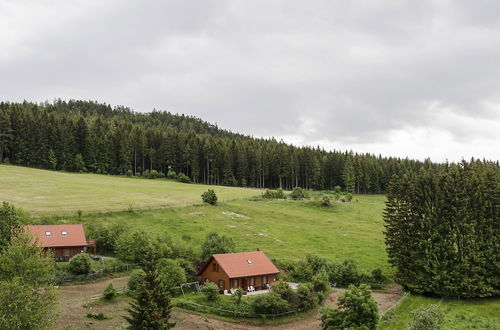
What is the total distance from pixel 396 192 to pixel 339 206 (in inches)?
1849

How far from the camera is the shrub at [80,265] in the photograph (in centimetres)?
5869

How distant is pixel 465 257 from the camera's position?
5997 centimetres

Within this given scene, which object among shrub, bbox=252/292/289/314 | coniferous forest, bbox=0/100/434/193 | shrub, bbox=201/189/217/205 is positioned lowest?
shrub, bbox=252/292/289/314

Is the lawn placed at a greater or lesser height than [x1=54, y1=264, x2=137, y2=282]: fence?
greater

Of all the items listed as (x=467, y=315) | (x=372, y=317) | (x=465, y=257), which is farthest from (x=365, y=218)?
(x=372, y=317)

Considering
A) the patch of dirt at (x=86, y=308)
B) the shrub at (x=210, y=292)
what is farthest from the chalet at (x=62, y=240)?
the shrub at (x=210, y=292)

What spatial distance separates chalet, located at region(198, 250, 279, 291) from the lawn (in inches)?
332

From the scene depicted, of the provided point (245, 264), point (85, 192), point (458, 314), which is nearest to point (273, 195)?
point (85, 192)

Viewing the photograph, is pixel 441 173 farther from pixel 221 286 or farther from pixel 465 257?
pixel 221 286

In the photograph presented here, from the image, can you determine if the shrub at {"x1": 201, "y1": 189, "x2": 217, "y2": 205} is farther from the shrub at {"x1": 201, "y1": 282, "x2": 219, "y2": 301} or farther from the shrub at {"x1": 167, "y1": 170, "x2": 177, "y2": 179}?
the shrub at {"x1": 167, "y1": 170, "x2": 177, "y2": 179}

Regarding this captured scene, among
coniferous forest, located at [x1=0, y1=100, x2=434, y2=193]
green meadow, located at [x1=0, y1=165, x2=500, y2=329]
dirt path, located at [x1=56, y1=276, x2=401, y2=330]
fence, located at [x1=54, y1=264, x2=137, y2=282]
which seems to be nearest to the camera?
dirt path, located at [x1=56, y1=276, x2=401, y2=330]

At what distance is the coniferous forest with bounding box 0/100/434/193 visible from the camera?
454 ft

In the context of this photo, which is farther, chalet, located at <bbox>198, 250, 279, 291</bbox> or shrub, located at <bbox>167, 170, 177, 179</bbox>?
shrub, located at <bbox>167, 170, 177, 179</bbox>

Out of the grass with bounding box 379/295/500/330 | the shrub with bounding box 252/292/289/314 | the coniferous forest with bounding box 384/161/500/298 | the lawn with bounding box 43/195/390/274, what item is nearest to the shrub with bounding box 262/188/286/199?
the lawn with bounding box 43/195/390/274
